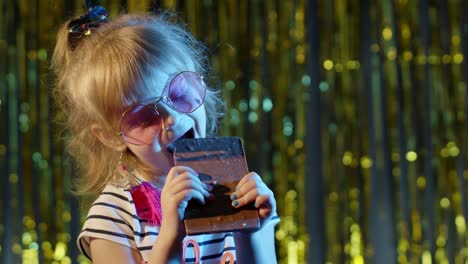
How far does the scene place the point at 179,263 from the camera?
90cm

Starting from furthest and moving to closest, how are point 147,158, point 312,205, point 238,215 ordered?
point 312,205
point 147,158
point 238,215

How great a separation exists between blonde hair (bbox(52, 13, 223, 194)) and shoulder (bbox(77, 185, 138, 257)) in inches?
2.1

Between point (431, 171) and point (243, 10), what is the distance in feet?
2.11

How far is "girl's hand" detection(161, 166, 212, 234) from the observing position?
33.5 inches

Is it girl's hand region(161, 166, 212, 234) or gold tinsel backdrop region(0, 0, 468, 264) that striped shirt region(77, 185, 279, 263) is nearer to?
girl's hand region(161, 166, 212, 234)

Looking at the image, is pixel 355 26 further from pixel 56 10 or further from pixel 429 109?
pixel 56 10

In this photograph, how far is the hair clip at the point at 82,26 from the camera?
3.62 ft

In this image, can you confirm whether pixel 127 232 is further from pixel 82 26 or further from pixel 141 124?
pixel 82 26

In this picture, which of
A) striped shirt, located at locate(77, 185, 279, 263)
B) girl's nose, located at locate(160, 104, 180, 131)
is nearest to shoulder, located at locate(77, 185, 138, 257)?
striped shirt, located at locate(77, 185, 279, 263)

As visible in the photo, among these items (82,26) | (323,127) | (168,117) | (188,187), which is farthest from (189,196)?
(323,127)

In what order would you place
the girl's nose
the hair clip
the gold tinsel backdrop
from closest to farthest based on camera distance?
the girl's nose < the hair clip < the gold tinsel backdrop

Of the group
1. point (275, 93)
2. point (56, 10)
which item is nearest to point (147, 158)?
point (275, 93)

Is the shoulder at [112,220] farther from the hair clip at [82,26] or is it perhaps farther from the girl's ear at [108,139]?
the hair clip at [82,26]

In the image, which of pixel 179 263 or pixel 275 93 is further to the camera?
pixel 275 93
